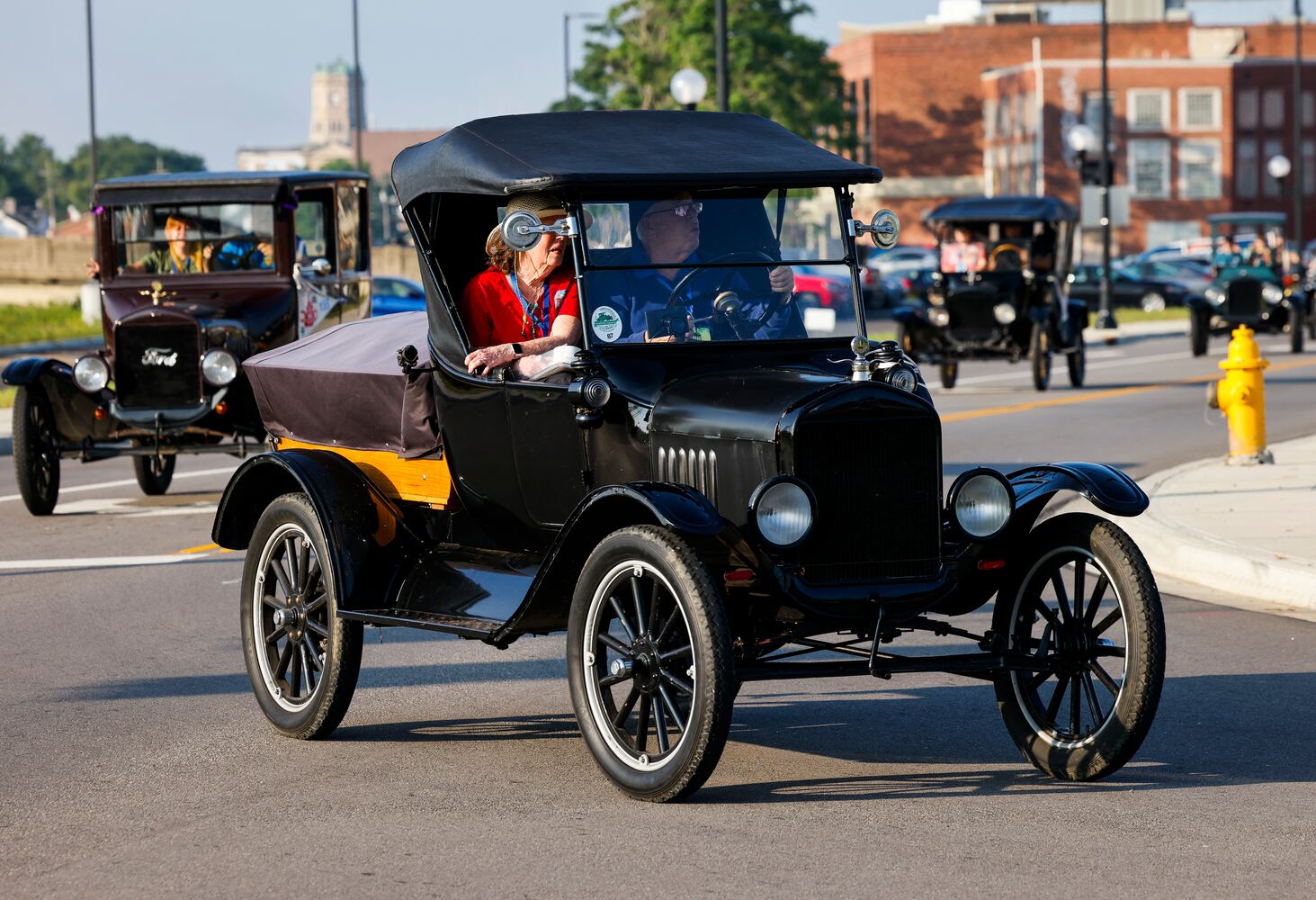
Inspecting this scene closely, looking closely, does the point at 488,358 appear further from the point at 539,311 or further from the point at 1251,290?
the point at 1251,290

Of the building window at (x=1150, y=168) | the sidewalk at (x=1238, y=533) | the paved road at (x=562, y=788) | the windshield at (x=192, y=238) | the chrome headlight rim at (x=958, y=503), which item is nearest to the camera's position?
the paved road at (x=562, y=788)

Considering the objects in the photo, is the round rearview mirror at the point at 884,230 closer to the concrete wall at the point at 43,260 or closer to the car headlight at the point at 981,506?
the car headlight at the point at 981,506

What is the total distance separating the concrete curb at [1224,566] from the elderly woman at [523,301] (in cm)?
454

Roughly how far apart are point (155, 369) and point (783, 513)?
959 centimetres

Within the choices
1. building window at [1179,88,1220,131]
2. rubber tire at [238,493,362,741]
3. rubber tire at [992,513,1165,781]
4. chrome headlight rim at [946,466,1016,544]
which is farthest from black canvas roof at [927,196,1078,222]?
building window at [1179,88,1220,131]

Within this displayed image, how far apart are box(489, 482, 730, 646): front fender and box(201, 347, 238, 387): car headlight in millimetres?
8306

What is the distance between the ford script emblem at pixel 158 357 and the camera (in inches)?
574

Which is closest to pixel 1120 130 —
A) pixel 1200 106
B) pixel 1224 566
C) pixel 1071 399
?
pixel 1200 106

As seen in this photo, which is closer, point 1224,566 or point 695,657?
point 695,657

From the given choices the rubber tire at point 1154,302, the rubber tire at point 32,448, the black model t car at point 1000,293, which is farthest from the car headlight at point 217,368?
the rubber tire at point 1154,302

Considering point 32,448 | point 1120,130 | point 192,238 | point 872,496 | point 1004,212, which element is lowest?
point 32,448

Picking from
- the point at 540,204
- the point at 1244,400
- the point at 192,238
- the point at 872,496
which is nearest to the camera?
the point at 872,496

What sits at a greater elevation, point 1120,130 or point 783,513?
point 1120,130

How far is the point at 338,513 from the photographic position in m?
7.12
